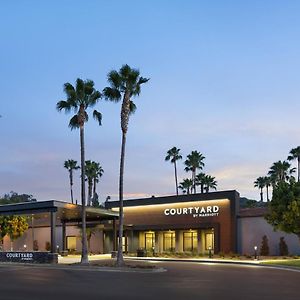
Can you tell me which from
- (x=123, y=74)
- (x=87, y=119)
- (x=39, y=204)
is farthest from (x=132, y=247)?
(x=123, y=74)

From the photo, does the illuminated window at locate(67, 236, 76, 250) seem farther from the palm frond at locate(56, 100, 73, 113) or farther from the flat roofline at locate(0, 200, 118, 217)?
the palm frond at locate(56, 100, 73, 113)

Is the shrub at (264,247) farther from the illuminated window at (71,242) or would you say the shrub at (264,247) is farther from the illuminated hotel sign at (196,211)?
the illuminated window at (71,242)

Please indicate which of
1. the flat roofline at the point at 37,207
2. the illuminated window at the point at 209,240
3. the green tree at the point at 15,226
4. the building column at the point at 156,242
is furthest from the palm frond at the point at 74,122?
the green tree at the point at 15,226

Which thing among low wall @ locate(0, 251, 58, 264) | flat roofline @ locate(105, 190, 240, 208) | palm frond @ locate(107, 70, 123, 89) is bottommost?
low wall @ locate(0, 251, 58, 264)

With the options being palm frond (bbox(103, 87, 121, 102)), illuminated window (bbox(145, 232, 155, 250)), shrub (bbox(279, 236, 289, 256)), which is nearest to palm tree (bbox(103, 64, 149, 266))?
palm frond (bbox(103, 87, 121, 102))

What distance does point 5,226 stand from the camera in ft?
214

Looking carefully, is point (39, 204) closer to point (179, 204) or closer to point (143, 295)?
point (179, 204)

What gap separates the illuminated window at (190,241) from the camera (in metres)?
59.1

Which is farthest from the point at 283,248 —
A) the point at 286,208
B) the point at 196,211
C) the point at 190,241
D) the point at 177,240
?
the point at 286,208

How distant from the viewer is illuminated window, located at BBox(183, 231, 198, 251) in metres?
59.1

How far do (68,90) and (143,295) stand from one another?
941 inches

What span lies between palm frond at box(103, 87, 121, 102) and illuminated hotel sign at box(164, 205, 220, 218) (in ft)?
80.5

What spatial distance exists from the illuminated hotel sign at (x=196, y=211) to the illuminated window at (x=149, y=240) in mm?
3731

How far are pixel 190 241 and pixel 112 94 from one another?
2817cm
